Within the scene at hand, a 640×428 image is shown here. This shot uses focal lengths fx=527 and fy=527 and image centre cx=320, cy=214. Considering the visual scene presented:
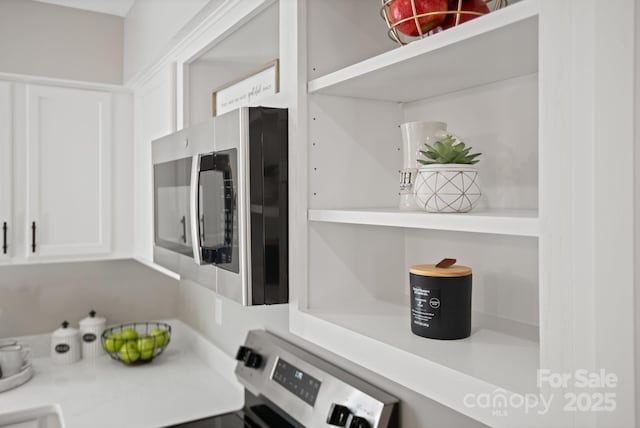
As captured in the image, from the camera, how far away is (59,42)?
8.38 feet

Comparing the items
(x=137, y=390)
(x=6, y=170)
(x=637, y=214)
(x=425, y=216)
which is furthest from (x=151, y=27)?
(x=637, y=214)

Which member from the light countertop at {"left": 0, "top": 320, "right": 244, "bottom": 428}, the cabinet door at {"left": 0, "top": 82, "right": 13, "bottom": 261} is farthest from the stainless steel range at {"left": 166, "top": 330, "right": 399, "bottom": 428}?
the cabinet door at {"left": 0, "top": 82, "right": 13, "bottom": 261}

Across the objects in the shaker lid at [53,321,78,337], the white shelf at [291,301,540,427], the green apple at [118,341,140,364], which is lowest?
the green apple at [118,341,140,364]

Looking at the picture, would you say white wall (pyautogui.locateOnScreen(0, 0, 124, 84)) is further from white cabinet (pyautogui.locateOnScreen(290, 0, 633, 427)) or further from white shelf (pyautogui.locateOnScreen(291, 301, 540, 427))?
white shelf (pyautogui.locateOnScreen(291, 301, 540, 427))

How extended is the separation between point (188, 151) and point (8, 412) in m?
1.27

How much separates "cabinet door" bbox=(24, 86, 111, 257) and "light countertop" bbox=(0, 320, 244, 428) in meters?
0.54

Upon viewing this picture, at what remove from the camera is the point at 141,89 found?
234cm

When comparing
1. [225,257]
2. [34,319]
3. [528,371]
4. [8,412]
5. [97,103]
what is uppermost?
[97,103]

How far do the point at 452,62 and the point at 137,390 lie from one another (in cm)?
181

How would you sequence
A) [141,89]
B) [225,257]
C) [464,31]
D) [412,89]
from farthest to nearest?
[141,89], [225,257], [412,89], [464,31]

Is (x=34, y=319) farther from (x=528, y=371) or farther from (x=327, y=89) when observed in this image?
(x=528, y=371)

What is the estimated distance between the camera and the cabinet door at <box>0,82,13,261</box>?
2.23 metres

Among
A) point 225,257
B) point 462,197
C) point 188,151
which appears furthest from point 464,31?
point 188,151

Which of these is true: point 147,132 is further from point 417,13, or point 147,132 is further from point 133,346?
point 417,13
